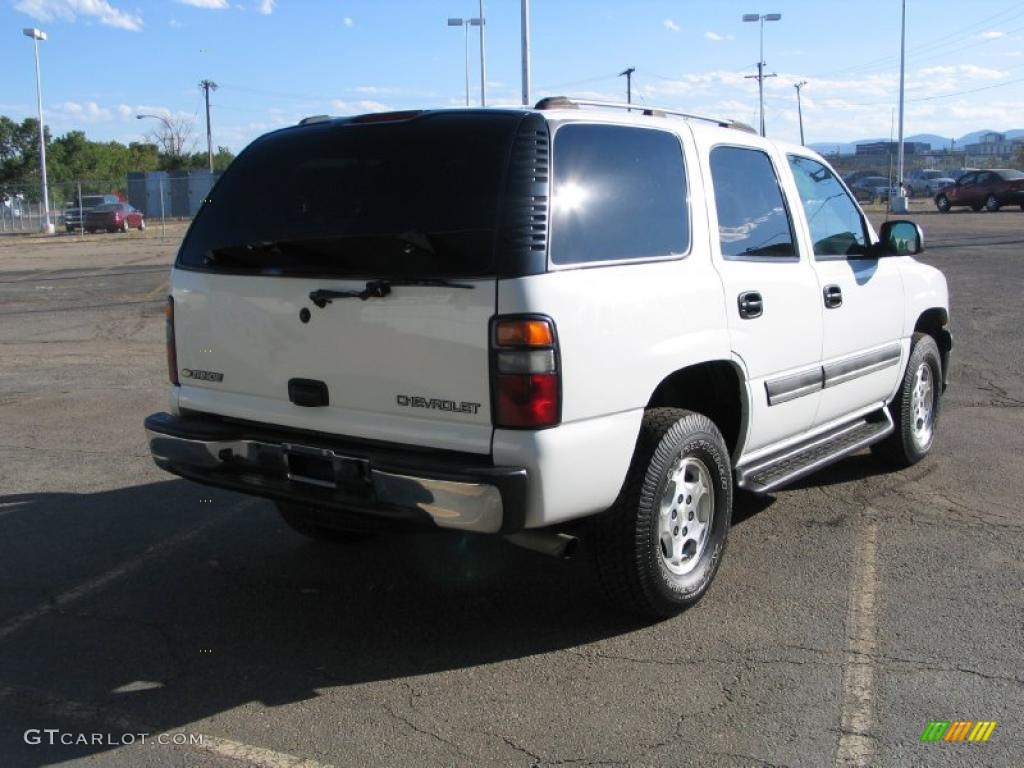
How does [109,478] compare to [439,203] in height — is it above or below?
below

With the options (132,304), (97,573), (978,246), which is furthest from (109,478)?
(978,246)

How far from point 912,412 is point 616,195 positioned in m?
3.33

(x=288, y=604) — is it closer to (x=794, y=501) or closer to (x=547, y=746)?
(x=547, y=746)

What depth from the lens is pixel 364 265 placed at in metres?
3.85

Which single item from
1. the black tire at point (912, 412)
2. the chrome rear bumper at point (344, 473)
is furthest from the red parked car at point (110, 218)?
the chrome rear bumper at point (344, 473)

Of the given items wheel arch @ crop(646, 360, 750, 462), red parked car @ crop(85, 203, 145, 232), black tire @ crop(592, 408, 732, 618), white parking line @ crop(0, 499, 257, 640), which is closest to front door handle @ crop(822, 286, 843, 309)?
wheel arch @ crop(646, 360, 750, 462)

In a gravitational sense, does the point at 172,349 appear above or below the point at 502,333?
below

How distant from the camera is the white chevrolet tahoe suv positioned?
3602 mm

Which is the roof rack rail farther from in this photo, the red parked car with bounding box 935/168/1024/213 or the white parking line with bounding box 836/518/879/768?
the red parked car with bounding box 935/168/1024/213

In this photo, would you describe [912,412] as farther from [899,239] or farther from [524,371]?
[524,371]

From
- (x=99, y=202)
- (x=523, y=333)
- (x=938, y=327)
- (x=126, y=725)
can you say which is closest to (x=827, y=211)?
(x=938, y=327)

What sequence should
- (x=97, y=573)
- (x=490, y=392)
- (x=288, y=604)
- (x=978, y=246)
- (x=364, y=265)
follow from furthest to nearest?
(x=978, y=246), (x=97, y=573), (x=288, y=604), (x=364, y=265), (x=490, y=392)

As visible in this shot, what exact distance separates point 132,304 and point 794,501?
1244 cm

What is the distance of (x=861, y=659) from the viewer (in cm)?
389
